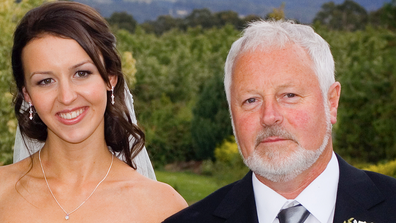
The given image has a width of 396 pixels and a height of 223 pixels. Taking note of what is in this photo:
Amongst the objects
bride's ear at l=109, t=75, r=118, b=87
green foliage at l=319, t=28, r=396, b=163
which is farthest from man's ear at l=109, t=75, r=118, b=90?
green foliage at l=319, t=28, r=396, b=163

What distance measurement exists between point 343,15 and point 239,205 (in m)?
88.6

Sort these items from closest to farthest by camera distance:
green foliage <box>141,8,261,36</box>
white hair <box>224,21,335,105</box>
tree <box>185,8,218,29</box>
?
white hair <box>224,21,335,105</box> → green foliage <box>141,8,261,36</box> → tree <box>185,8,218,29</box>

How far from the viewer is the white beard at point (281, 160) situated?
323 centimetres

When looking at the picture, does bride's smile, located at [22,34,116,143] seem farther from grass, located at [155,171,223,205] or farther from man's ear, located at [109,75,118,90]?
grass, located at [155,171,223,205]

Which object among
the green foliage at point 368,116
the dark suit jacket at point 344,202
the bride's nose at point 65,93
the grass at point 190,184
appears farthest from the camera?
the grass at point 190,184

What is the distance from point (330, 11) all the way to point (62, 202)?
90.2 meters

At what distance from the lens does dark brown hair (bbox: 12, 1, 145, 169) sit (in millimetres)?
3927

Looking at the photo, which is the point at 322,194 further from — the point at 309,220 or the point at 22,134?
the point at 22,134

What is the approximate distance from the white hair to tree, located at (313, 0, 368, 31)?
273 feet

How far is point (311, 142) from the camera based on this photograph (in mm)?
3271

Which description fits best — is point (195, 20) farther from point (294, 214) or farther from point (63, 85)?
point (294, 214)

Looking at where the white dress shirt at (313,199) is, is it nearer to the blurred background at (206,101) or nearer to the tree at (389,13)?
the blurred background at (206,101)

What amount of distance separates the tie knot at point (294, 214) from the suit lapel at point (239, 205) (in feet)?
0.71

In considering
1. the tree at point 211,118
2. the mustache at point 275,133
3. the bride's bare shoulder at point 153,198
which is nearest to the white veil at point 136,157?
the bride's bare shoulder at point 153,198
